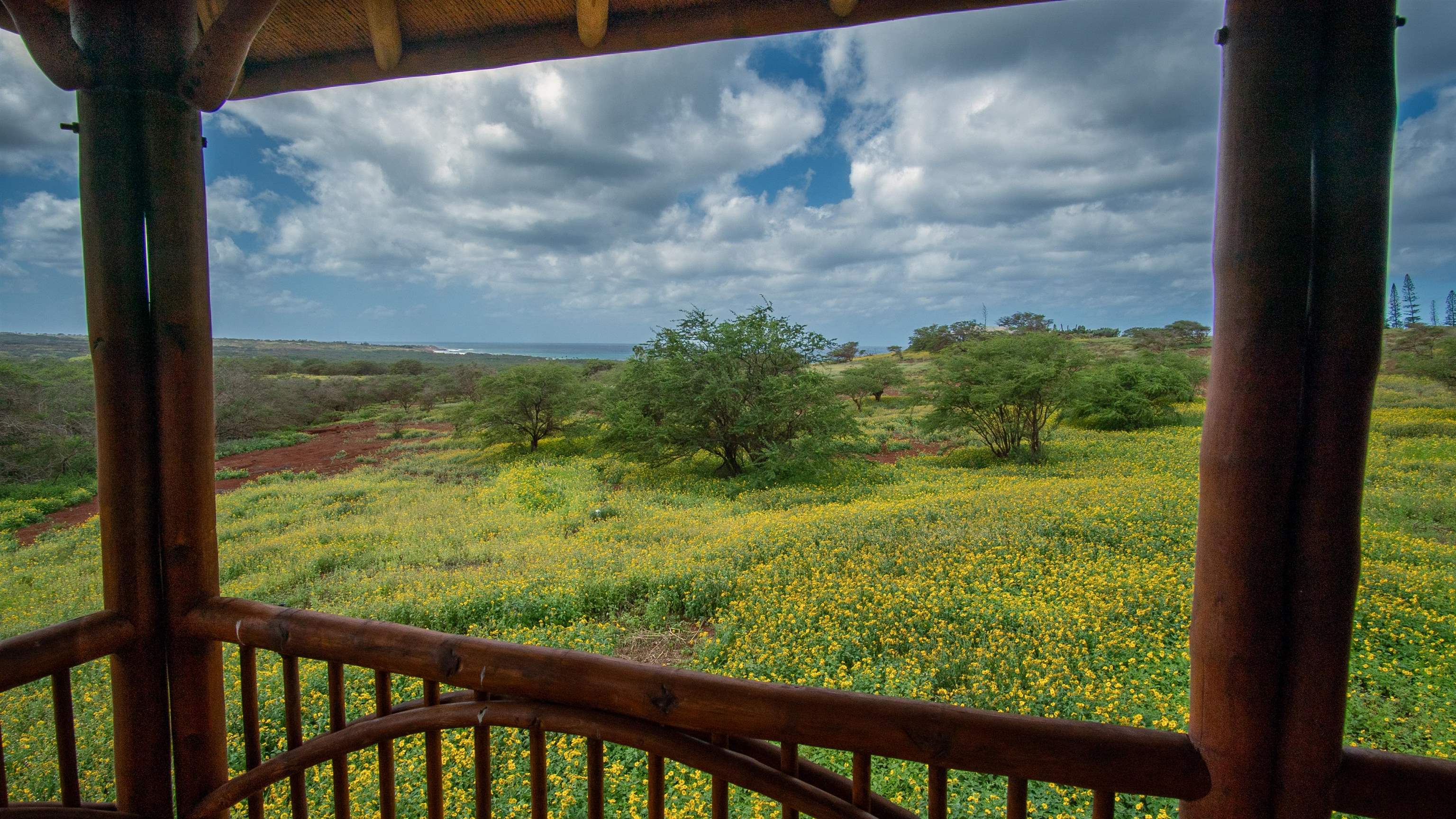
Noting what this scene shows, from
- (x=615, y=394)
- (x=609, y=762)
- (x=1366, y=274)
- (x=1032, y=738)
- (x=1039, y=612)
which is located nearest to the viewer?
(x=1366, y=274)

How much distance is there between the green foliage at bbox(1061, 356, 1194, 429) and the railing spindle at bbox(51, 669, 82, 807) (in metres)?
15.1

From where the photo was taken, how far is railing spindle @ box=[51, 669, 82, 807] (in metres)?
1.44

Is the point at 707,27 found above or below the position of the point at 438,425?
above

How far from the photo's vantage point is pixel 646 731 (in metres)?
1.19

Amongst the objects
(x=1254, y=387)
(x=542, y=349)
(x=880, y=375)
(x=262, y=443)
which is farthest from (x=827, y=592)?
(x=542, y=349)

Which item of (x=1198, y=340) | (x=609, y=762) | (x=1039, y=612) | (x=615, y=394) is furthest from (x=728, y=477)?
(x=1198, y=340)

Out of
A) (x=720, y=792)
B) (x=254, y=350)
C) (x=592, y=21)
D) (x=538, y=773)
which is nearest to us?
(x=720, y=792)

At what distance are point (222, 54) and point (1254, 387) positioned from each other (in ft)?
8.30

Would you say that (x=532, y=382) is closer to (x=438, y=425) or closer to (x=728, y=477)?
(x=728, y=477)

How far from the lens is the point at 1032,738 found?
1.04m

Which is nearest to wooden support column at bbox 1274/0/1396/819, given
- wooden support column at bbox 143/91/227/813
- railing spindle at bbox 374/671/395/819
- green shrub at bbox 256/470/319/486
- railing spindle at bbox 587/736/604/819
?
railing spindle at bbox 587/736/604/819

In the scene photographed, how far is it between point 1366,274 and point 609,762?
3.54 metres

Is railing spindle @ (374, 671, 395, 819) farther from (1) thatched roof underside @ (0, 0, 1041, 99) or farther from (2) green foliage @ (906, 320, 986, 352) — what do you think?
(2) green foliage @ (906, 320, 986, 352)

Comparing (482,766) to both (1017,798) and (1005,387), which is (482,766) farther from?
(1005,387)
